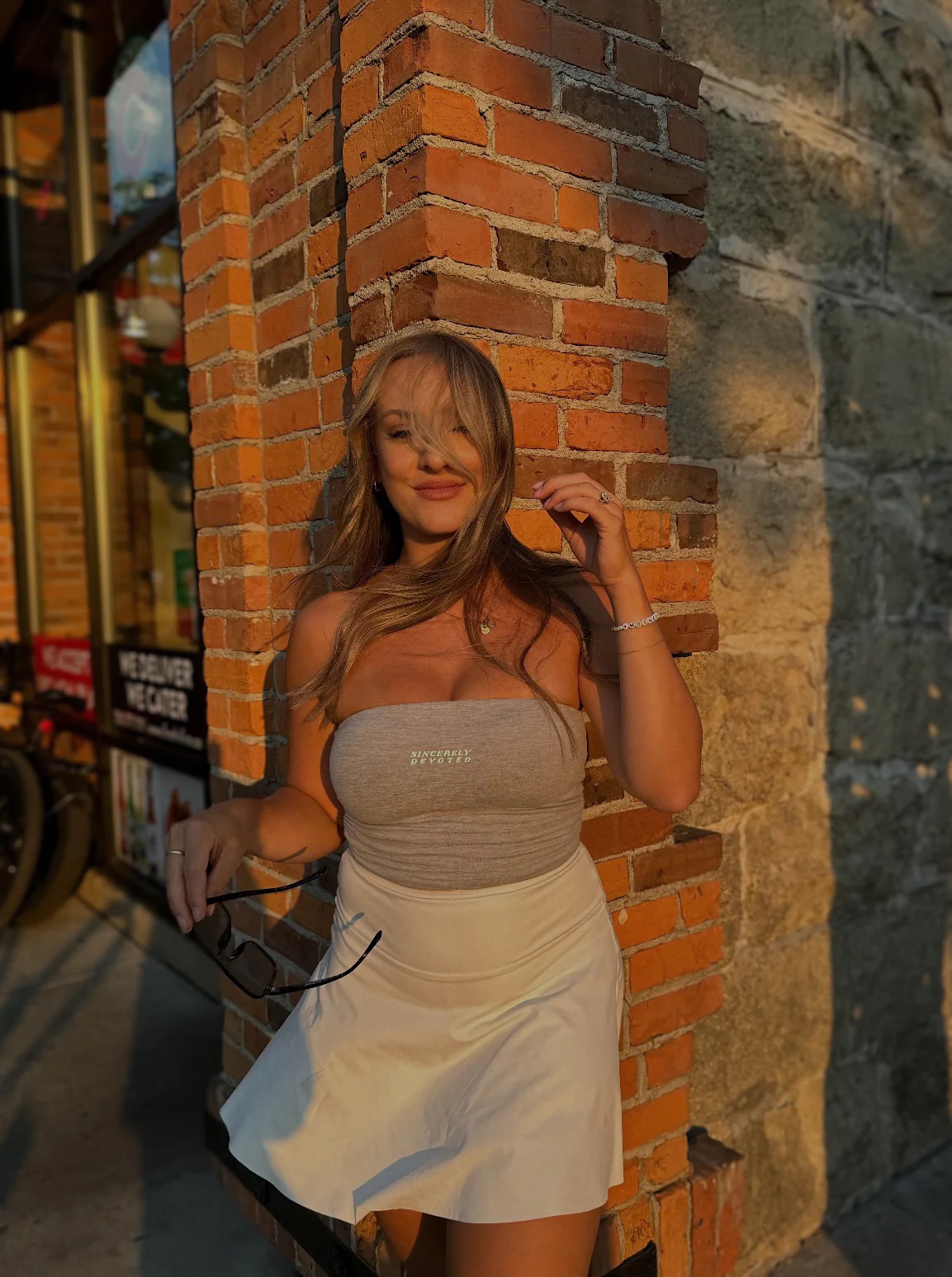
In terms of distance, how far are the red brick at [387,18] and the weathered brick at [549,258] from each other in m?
0.38

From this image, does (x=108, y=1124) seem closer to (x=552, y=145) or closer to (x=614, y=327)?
(x=614, y=327)

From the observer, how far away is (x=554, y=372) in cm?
198

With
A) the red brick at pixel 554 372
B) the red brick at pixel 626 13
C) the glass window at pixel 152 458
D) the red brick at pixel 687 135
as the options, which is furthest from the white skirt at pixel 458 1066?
the glass window at pixel 152 458

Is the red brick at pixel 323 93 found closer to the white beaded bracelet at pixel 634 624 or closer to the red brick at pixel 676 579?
the red brick at pixel 676 579

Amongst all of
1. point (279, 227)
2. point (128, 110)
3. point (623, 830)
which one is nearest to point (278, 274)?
point (279, 227)

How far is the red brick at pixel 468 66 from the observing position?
5.82ft

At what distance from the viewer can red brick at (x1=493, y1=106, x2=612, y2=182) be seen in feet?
6.16

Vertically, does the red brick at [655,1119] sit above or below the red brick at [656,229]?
below

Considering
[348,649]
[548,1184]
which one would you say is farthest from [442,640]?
[548,1184]

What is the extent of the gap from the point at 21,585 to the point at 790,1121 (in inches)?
212

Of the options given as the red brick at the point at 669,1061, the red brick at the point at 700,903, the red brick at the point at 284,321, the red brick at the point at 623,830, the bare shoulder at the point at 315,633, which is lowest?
the red brick at the point at 669,1061

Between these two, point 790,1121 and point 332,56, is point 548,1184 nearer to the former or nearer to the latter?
point 790,1121

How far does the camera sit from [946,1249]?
2.62 m

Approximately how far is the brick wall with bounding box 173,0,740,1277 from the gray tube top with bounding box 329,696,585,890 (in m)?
0.49
